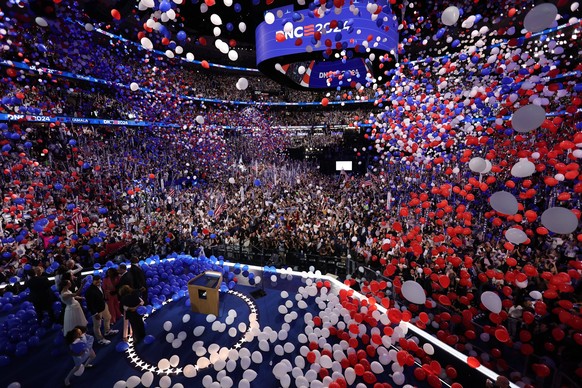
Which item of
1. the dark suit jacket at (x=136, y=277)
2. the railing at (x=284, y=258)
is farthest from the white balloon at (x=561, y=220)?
the dark suit jacket at (x=136, y=277)

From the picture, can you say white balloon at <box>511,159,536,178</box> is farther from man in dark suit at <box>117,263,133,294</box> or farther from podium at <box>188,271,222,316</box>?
man in dark suit at <box>117,263,133,294</box>

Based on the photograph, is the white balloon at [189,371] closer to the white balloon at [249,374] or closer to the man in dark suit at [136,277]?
the white balloon at [249,374]

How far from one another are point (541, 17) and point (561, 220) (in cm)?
209

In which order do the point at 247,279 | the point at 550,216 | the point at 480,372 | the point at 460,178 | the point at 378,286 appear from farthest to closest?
the point at 460,178 < the point at 247,279 < the point at 378,286 < the point at 480,372 < the point at 550,216

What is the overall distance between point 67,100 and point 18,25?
405cm

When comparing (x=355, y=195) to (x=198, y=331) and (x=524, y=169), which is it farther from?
(x=524, y=169)

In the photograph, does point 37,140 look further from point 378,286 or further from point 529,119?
point 529,119

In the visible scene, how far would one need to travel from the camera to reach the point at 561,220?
9.68ft

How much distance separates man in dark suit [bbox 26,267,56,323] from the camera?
193 inches

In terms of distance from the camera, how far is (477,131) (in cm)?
729

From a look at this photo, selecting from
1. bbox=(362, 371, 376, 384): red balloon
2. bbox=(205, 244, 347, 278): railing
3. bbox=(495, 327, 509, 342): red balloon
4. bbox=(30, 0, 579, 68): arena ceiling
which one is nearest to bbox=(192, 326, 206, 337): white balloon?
bbox=(362, 371, 376, 384): red balloon

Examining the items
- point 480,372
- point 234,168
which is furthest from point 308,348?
point 234,168

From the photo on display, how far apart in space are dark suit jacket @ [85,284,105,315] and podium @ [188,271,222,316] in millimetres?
1479

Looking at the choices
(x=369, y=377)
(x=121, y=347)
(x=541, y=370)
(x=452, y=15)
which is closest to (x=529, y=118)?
(x=452, y=15)
